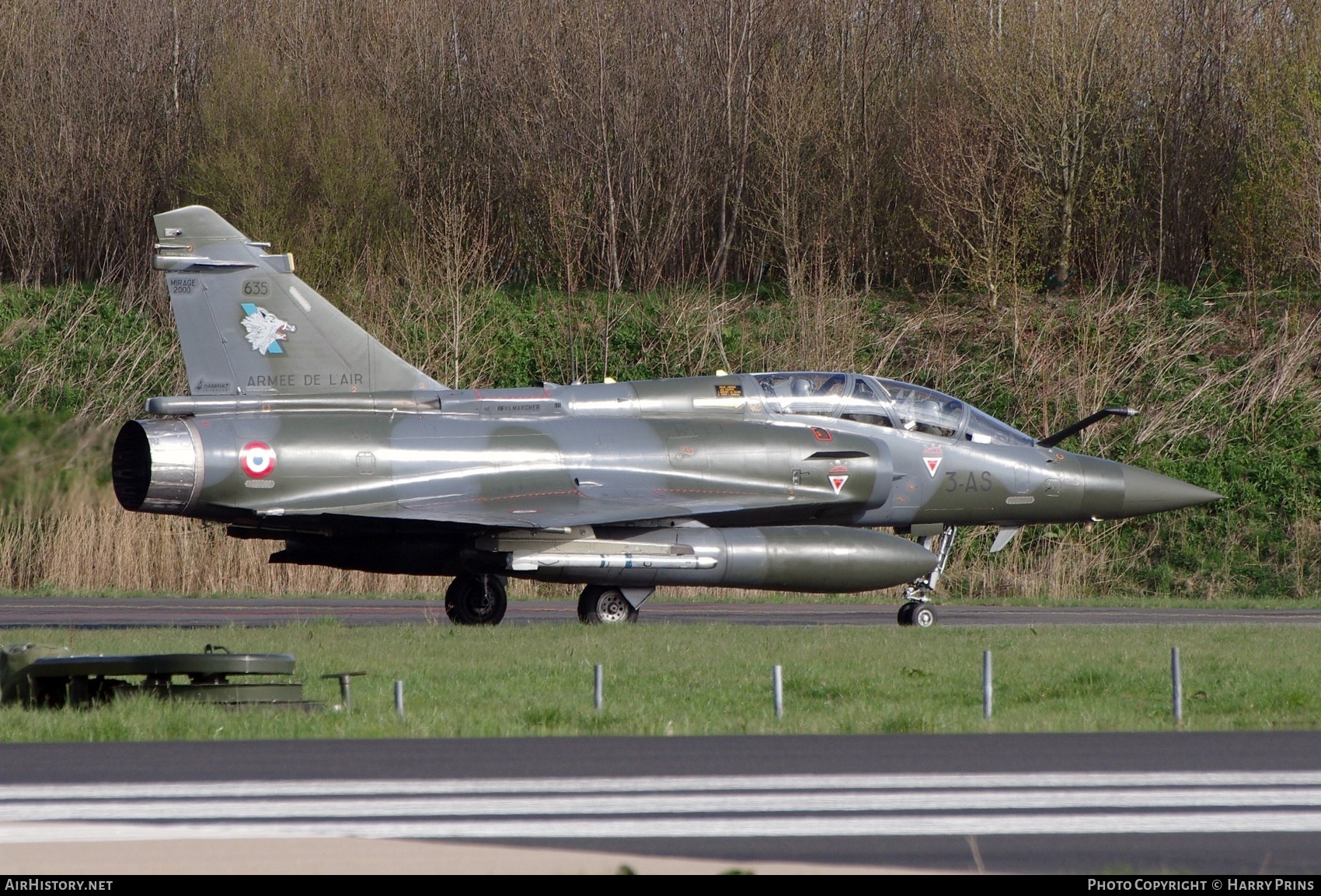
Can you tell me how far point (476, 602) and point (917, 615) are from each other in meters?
5.68

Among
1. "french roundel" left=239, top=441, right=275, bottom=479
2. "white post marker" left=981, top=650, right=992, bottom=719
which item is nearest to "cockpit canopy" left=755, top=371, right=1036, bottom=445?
"french roundel" left=239, top=441, right=275, bottom=479

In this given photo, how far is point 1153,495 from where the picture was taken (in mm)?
21406

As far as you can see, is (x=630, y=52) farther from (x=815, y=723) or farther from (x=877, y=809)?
(x=877, y=809)

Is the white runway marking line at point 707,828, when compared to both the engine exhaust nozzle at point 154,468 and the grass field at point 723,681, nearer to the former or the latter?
the grass field at point 723,681

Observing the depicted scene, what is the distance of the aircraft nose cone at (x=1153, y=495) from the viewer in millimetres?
21297

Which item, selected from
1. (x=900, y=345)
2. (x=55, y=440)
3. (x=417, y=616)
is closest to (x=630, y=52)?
(x=900, y=345)

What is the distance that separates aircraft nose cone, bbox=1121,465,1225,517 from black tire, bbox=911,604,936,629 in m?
3.55

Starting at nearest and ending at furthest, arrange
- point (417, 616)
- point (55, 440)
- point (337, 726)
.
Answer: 1. point (337, 726)
2. point (55, 440)
3. point (417, 616)

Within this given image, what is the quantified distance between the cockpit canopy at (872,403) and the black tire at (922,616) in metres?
2.45

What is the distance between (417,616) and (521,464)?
156 inches

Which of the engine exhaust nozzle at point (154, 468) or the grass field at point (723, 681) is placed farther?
the engine exhaust nozzle at point (154, 468)

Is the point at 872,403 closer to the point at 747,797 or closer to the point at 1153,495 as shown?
the point at 1153,495

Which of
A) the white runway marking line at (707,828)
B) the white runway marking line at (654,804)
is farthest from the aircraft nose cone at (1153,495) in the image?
the white runway marking line at (707,828)

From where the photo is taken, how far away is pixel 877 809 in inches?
305
